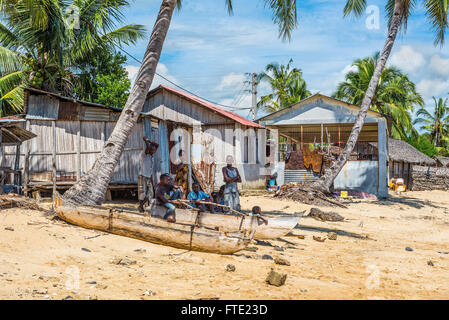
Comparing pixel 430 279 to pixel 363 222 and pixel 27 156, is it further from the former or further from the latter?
pixel 27 156

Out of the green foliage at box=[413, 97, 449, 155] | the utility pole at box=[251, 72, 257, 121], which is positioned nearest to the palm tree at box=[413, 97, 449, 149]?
the green foliage at box=[413, 97, 449, 155]

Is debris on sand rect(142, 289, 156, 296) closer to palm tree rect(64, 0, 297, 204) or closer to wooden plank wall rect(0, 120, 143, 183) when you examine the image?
palm tree rect(64, 0, 297, 204)

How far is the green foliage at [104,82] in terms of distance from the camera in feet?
68.4

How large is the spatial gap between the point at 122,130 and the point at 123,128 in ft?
0.17

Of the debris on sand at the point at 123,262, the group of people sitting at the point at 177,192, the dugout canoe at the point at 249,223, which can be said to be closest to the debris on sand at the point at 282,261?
the dugout canoe at the point at 249,223

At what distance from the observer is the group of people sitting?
807cm

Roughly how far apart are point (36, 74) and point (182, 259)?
47.8 feet

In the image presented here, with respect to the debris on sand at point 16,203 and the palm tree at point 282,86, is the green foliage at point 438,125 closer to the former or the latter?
the palm tree at point 282,86

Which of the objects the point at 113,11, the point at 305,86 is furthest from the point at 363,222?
the point at 305,86

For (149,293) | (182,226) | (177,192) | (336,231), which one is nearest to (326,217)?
(336,231)

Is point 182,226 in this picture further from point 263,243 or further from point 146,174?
point 146,174

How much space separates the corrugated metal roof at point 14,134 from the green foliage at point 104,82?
8.94m

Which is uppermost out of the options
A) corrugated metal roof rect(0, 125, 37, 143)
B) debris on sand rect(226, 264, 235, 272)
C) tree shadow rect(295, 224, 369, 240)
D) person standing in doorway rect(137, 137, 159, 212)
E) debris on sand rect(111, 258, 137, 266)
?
corrugated metal roof rect(0, 125, 37, 143)

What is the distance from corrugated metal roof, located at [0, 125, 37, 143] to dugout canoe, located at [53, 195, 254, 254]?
13.6 feet
